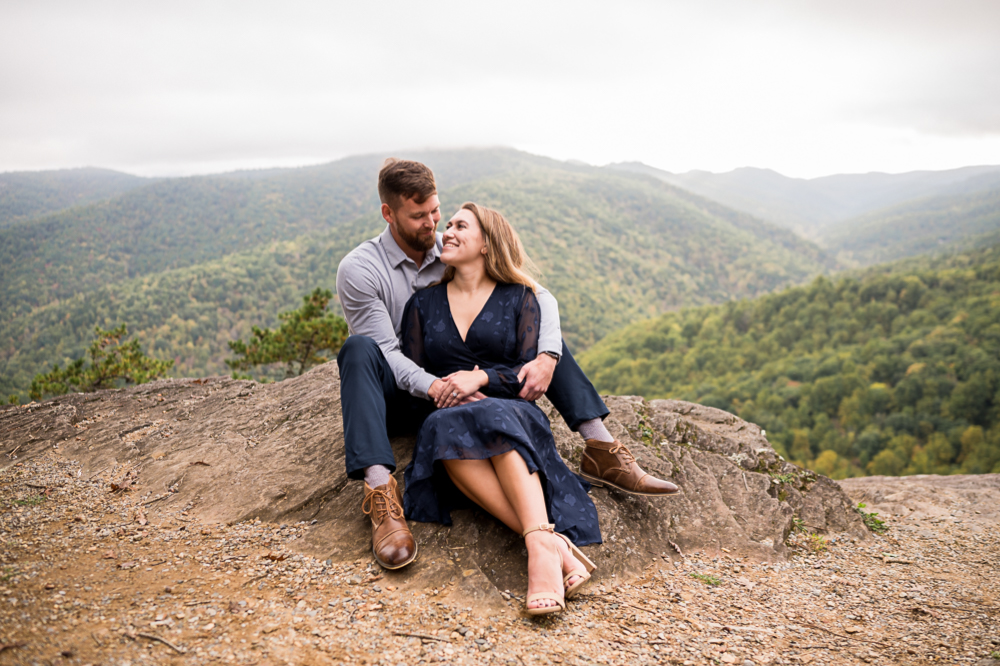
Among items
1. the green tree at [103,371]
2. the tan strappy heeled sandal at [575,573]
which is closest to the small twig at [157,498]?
the tan strappy heeled sandal at [575,573]

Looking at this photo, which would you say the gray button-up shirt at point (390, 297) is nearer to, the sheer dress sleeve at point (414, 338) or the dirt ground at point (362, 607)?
the sheer dress sleeve at point (414, 338)

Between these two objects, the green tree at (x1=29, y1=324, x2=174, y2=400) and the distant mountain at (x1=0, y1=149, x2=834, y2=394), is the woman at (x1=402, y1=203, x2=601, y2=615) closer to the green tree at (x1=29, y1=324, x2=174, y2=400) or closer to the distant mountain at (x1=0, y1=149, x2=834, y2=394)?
the green tree at (x1=29, y1=324, x2=174, y2=400)

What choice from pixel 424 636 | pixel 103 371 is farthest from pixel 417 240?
pixel 103 371

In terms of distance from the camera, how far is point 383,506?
9.93ft

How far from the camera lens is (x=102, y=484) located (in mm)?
4012

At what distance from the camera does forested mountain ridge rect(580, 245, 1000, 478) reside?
3419 cm

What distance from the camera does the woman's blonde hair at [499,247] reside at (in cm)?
362

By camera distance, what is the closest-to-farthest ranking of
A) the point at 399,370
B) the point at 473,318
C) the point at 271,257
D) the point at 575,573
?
the point at 575,573 → the point at 399,370 → the point at 473,318 → the point at 271,257

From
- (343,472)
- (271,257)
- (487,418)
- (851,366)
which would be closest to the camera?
(487,418)

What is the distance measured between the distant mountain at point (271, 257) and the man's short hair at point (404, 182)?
53868mm

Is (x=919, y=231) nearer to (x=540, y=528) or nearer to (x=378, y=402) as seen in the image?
(x=540, y=528)

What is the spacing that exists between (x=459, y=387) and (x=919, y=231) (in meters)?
208

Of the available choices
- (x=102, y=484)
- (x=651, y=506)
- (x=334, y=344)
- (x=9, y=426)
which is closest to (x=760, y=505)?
(x=651, y=506)

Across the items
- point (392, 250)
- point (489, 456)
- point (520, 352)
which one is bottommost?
point (489, 456)
